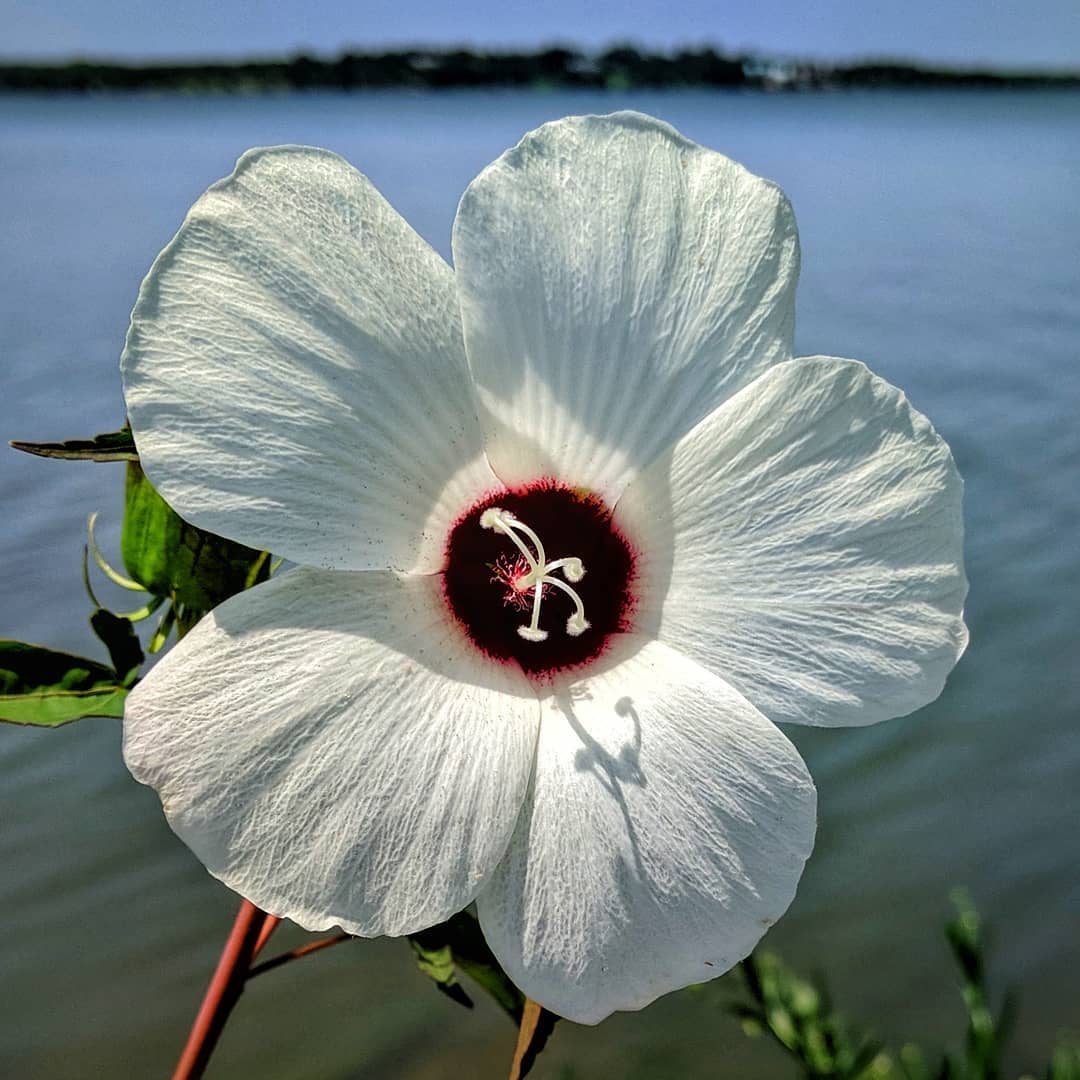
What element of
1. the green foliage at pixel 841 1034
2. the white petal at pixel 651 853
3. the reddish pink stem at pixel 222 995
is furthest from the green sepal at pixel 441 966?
the green foliage at pixel 841 1034

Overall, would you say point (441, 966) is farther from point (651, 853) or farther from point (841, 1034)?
point (841, 1034)

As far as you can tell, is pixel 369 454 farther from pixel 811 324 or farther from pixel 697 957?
pixel 811 324

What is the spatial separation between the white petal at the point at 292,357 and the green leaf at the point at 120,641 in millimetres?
304

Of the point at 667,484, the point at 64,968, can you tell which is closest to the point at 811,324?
the point at 64,968

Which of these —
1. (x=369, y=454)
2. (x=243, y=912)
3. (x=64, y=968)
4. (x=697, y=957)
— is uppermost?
(x=369, y=454)

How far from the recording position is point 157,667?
0.61 meters

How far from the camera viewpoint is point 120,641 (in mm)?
867

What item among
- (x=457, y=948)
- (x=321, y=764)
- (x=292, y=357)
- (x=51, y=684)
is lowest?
(x=457, y=948)

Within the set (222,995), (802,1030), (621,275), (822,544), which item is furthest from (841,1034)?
(621,275)

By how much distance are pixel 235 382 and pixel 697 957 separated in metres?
0.42

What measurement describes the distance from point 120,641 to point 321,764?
1.08ft

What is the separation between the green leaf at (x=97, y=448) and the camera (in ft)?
2.33

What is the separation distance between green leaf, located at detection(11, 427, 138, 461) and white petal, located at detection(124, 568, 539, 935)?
163 millimetres

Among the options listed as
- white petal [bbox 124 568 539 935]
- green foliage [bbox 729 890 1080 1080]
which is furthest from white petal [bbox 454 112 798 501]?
green foliage [bbox 729 890 1080 1080]
